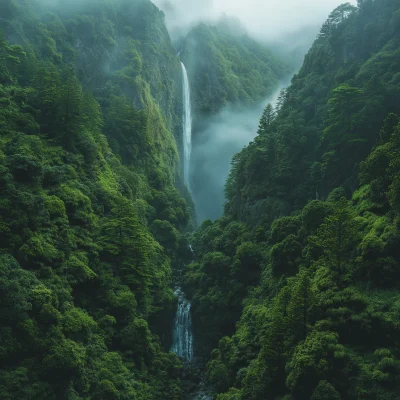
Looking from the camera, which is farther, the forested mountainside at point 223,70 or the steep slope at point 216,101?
the forested mountainside at point 223,70

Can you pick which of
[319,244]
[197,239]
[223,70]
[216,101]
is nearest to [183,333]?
[197,239]

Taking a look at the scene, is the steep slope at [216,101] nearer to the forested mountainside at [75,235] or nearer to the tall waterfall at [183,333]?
the forested mountainside at [75,235]

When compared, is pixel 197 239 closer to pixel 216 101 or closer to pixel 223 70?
pixel 216 101

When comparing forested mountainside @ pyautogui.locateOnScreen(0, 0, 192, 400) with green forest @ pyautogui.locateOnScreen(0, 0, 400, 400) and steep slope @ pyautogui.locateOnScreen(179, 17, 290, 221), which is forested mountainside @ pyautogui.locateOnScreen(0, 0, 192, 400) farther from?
steep slope @ pyautogui.locateOnScreen(179, 17, 290, 221)

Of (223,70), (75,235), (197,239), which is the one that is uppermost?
(223,70)

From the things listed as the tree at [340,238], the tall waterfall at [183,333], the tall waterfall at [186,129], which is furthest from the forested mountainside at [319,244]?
the tall waterfall at [186,129]

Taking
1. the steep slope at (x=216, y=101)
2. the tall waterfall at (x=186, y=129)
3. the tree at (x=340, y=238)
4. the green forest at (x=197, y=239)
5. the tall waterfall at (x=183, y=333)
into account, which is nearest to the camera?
the green forest at (x=197, y=239)

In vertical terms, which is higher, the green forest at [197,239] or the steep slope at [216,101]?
the steep slope at [216,101]

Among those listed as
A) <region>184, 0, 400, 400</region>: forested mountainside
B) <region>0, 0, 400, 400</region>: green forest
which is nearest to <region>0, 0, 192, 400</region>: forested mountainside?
<region>0, 0, 400, 400</region>: green forest
